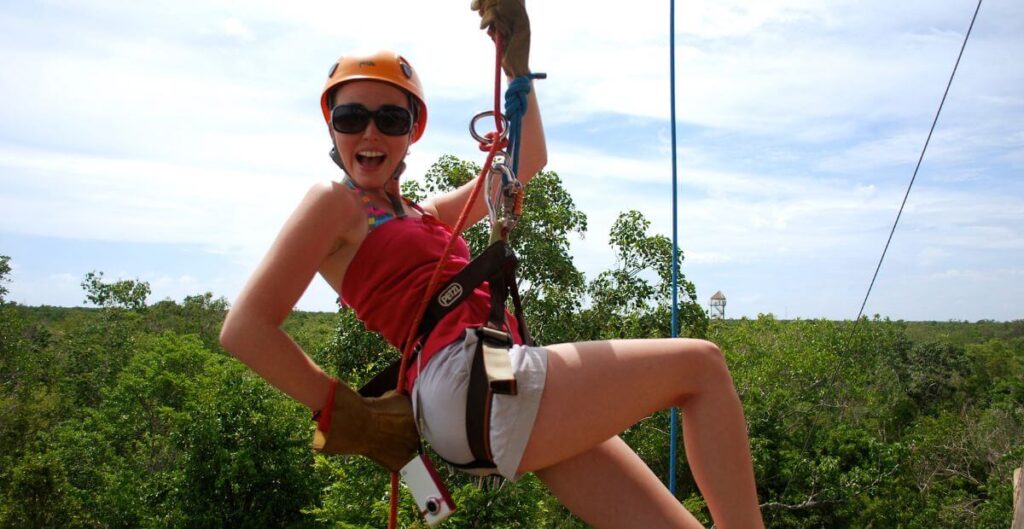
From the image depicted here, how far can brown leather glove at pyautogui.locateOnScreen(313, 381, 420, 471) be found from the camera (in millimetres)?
1784

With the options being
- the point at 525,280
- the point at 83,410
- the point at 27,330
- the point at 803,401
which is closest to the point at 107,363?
the point at 83,410

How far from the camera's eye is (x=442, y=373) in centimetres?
177

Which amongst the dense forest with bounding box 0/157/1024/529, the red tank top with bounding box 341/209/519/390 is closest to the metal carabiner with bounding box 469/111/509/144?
the red tank top with bounding box 341/209/519/390

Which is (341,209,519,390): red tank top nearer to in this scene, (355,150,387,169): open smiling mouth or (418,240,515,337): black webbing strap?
(418,240,515,337): black webbing strap

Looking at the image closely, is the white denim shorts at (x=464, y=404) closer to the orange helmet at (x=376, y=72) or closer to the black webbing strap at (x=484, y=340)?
the black webbing strap at (x=484, y=340)

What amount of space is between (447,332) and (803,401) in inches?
1028

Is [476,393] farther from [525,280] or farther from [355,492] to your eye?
[525,280]

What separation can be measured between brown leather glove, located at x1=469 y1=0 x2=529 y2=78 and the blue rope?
0.04 metres

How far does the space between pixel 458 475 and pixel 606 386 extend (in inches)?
504

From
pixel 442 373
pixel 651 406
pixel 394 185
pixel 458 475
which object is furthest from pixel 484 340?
pixel 458 475

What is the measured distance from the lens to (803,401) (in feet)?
85.1

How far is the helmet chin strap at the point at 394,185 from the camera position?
1.99 meters

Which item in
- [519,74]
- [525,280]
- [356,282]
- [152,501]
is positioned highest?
[525,280]

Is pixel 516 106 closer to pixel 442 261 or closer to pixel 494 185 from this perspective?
pixel 494 185
